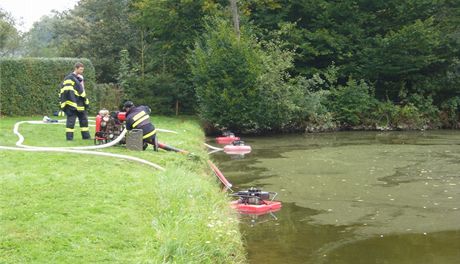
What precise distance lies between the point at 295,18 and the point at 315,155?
15.1m

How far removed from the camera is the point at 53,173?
8.27 m

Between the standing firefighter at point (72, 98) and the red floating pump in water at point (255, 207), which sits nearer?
the red floating pump in water at point (255, 207)

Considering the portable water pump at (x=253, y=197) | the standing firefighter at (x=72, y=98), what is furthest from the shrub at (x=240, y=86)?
the portable water pump at (x=253, y=197)

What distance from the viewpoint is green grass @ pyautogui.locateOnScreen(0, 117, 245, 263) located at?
197 inches

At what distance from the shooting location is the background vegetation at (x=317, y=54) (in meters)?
25.5

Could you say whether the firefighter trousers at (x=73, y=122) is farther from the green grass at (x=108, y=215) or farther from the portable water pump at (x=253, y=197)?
the portable water pump at (x=253, y=197)

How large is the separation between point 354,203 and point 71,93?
285 inches

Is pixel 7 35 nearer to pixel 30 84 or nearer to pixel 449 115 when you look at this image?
pixel 30 84

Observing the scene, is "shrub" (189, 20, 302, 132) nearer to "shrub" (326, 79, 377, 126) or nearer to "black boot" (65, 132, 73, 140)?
"shrub" (326, 79, 377, 126)

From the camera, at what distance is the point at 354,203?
32.0 ft

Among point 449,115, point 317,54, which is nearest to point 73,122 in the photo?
point 317,54

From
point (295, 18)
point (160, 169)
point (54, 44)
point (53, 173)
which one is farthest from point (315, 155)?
point (54, 44)

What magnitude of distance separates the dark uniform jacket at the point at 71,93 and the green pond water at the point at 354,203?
4.11 m

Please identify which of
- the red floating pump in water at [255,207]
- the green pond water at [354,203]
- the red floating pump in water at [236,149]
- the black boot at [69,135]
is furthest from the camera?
the red floating pump in water at [236,149]
